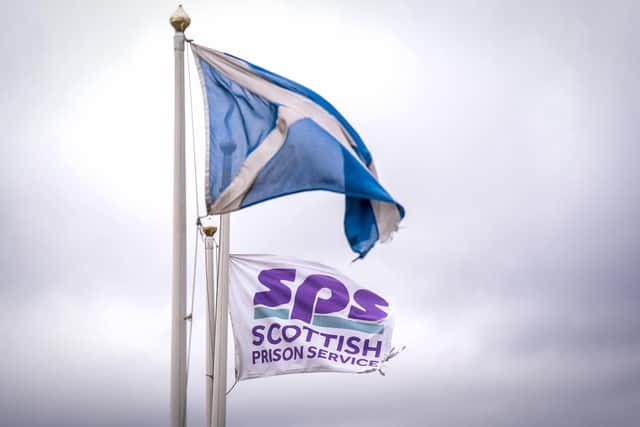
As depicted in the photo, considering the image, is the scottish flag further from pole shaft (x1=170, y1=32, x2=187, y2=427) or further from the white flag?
the white flag

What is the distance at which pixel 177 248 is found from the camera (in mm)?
18812

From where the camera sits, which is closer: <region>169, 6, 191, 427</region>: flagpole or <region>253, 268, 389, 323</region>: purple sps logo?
<region>169, 6, 191, 427</region>: flagpole

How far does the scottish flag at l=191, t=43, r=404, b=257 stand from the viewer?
18828 mm

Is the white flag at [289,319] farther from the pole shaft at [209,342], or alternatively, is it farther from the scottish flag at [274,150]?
the scottish flag at [274,150]

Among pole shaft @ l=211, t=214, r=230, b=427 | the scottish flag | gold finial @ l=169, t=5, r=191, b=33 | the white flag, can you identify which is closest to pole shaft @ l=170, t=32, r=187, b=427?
the scottish flag

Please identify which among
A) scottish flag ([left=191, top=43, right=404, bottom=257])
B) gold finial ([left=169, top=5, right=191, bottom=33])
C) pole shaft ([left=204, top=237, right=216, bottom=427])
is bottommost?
pole shaft ([left=204, top=237, right=216, bottom=427])

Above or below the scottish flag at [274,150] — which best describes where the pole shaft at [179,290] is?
below

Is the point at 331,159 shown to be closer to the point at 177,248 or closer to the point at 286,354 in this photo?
the point at 177,248

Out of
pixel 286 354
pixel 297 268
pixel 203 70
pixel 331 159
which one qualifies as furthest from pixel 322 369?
pixel 203 70

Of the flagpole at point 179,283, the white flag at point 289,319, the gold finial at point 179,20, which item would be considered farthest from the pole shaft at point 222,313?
the gold finial at point 179,20

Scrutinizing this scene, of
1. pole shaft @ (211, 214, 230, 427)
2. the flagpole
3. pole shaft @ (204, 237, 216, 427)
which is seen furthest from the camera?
pole shaft @ (204, 237, 216, 427)

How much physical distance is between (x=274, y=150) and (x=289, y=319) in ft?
19.2

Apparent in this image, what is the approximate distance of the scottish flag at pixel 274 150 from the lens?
18.8 metres

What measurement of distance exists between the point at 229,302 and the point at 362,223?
4.39 m
